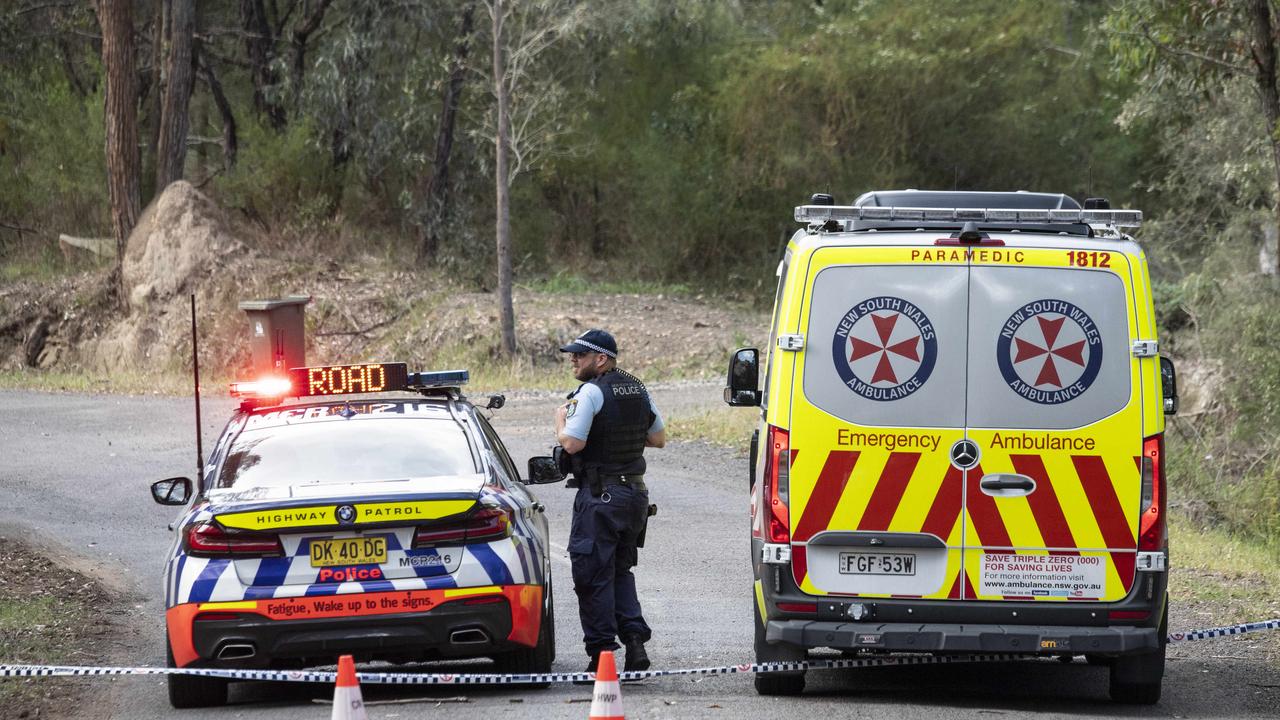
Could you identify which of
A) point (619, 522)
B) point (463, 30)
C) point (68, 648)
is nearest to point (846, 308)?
point (619, 522)

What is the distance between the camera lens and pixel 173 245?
3041 cm

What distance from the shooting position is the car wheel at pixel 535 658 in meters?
7.48

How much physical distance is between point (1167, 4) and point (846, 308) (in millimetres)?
12755

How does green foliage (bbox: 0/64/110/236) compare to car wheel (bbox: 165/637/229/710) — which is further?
green foliage (bbox: 0/64/110/236)

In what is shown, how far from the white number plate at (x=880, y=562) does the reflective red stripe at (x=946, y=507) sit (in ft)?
0.50

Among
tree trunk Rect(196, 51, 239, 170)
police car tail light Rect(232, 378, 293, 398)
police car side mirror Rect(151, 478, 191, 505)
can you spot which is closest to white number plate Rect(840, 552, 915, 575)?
police car tail light Rect(232, 378, 293, 398)

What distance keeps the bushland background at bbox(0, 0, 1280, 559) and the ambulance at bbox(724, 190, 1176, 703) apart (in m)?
16.4

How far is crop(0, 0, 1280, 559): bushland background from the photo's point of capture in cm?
2931

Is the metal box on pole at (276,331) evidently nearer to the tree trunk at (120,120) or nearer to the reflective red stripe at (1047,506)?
the tree trunk at (120,120)

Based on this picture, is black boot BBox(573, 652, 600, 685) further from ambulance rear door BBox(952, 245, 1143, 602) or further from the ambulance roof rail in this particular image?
the ambulance roof rail

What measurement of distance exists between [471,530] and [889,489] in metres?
1.83

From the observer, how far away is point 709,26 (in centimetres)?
4062

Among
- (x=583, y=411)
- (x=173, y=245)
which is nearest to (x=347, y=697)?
(x=583, y=411)

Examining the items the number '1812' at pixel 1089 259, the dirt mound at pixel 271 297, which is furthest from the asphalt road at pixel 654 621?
the dirt mound at pixel 271 297
